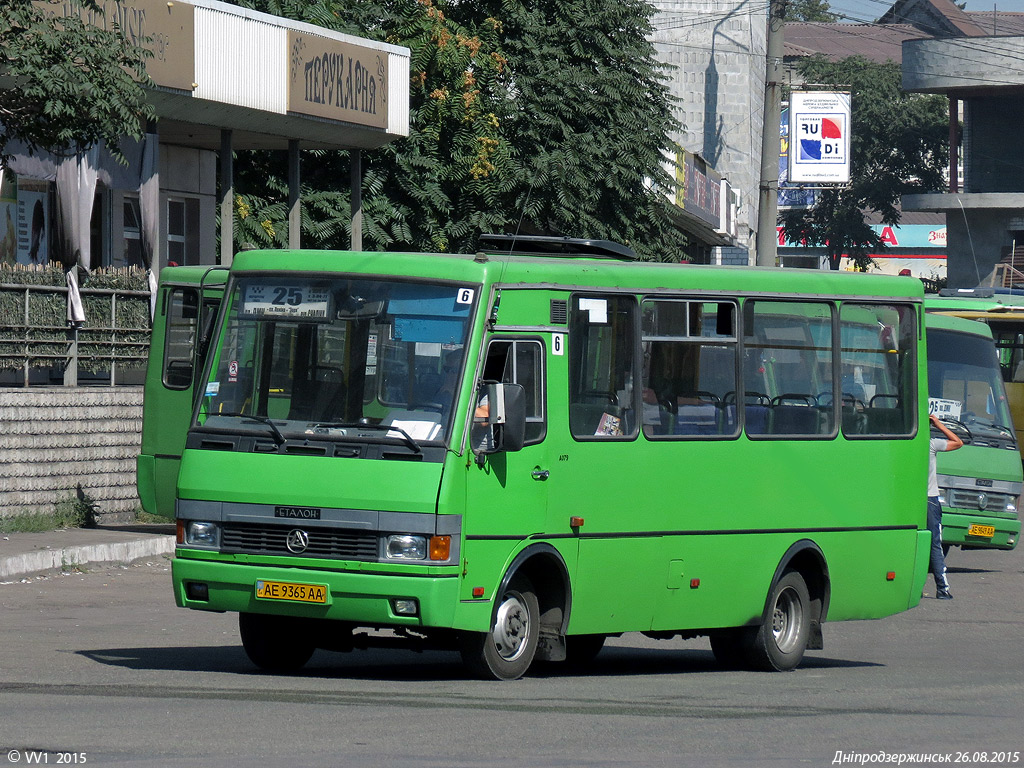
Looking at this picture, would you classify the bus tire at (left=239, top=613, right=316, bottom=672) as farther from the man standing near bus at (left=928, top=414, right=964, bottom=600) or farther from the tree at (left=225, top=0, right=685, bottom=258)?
the tree at (left=225, top=0, right=685, bottom=258)

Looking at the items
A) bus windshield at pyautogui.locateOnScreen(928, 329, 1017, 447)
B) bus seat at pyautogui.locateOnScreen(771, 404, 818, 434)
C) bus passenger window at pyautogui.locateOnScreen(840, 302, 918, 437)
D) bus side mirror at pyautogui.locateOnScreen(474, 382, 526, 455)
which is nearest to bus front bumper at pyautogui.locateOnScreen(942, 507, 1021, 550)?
bus windshield at pyautogui.locateOnScreen(928, 329, 1017, 447)

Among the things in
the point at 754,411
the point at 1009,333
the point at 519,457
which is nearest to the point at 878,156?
the point at 1009,333

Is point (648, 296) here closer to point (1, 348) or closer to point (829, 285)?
point (829, 285)

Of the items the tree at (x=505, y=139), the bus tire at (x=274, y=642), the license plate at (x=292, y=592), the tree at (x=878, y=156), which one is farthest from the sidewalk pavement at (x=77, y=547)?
the tree at (x=878, y=156)

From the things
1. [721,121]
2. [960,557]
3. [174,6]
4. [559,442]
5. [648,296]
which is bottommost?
[960,557]

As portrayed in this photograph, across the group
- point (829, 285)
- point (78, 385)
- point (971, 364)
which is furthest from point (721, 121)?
point (829, 285)

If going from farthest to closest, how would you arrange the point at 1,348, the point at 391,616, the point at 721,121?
the point at 721,121, the point at 1,348, the point at 391,616

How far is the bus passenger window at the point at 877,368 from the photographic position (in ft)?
40.9

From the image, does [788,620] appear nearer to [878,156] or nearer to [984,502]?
[984,502]

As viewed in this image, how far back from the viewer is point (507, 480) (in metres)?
10.0

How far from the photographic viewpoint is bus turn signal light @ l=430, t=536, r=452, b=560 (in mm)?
9586

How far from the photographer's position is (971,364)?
23.0m

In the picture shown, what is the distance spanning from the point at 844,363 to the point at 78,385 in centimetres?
1122

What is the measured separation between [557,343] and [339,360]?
130cm
